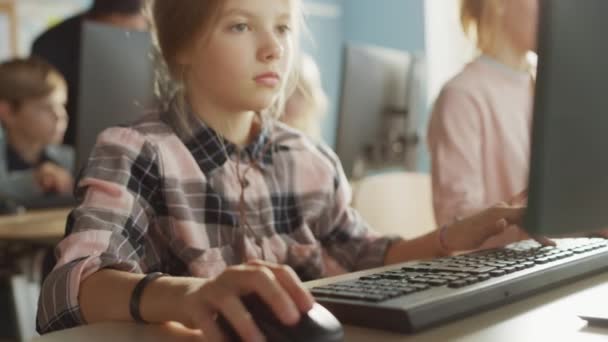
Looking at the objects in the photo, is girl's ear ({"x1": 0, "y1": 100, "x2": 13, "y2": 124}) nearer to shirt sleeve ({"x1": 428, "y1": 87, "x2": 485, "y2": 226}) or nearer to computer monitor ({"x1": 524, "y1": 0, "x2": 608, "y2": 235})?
shirt sleeve ({"x1": 428, "y1": 87, "x2": 485, "y2": 226})

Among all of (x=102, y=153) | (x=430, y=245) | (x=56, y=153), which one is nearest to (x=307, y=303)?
(x=102, y=153)

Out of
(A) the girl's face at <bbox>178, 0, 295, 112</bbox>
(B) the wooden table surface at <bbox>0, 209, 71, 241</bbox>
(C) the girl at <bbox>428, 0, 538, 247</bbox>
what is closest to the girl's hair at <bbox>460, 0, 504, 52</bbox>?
(C) the girl at <bbox>428, 0, 538, 247</bbox>

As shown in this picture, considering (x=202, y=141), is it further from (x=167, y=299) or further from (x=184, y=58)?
(x=167, y=299)

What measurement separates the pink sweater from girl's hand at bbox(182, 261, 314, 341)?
2.85 feet

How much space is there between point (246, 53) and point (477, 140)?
1.93 ft

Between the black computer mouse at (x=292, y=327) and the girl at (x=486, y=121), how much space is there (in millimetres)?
865

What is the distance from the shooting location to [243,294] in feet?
1.85

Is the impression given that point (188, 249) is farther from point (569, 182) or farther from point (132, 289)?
point (569, 182)

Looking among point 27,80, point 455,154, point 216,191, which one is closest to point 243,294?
point 216,191

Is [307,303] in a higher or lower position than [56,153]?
higher

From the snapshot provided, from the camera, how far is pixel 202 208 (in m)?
1.00

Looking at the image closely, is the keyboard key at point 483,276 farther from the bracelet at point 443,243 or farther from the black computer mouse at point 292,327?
the bracelet at point 443,243

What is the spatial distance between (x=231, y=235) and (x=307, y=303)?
47 centimetres

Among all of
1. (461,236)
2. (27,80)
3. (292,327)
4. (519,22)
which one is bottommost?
(27,80)
